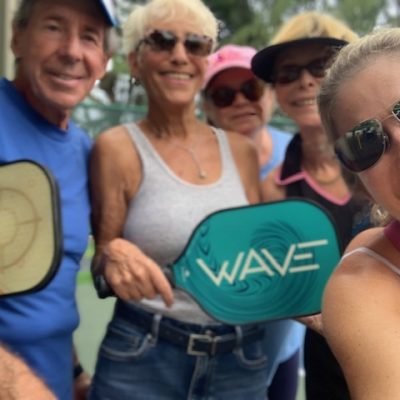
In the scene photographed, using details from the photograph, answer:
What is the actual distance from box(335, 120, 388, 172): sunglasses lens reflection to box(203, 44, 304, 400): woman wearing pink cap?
0.98 metres

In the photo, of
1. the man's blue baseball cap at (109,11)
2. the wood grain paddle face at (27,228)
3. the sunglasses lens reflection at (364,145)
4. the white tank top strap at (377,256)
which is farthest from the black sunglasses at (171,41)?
the white tank top strap at (377,256)

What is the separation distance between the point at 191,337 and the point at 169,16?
816 mm

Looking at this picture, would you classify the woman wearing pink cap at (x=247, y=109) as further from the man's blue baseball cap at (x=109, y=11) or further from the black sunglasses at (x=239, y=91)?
the man's blue baseball cap at (x=109, y=11)

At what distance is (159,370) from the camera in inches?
64.5

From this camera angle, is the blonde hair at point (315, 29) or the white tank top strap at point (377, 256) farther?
the blonde hair at point (315, 29)

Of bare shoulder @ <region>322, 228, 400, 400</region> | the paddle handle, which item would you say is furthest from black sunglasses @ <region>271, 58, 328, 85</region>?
bare shoulder @ <region>322, 228, 400, 400</region>

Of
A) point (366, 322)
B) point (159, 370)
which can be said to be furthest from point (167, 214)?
point (366, 322)

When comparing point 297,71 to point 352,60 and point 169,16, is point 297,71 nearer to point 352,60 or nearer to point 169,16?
point 169,16

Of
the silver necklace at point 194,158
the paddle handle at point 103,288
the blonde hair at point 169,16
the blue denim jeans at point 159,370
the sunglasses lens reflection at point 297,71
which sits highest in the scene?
the blonde hair at point 169,16

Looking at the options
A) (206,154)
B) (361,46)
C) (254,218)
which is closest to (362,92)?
(361,46)

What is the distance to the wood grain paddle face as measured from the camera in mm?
1221

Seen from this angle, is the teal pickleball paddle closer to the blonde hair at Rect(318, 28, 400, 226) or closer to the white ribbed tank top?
the white ribbed tank top

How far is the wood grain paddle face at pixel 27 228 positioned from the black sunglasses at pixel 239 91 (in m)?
1.02

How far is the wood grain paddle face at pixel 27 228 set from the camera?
4.00ft
